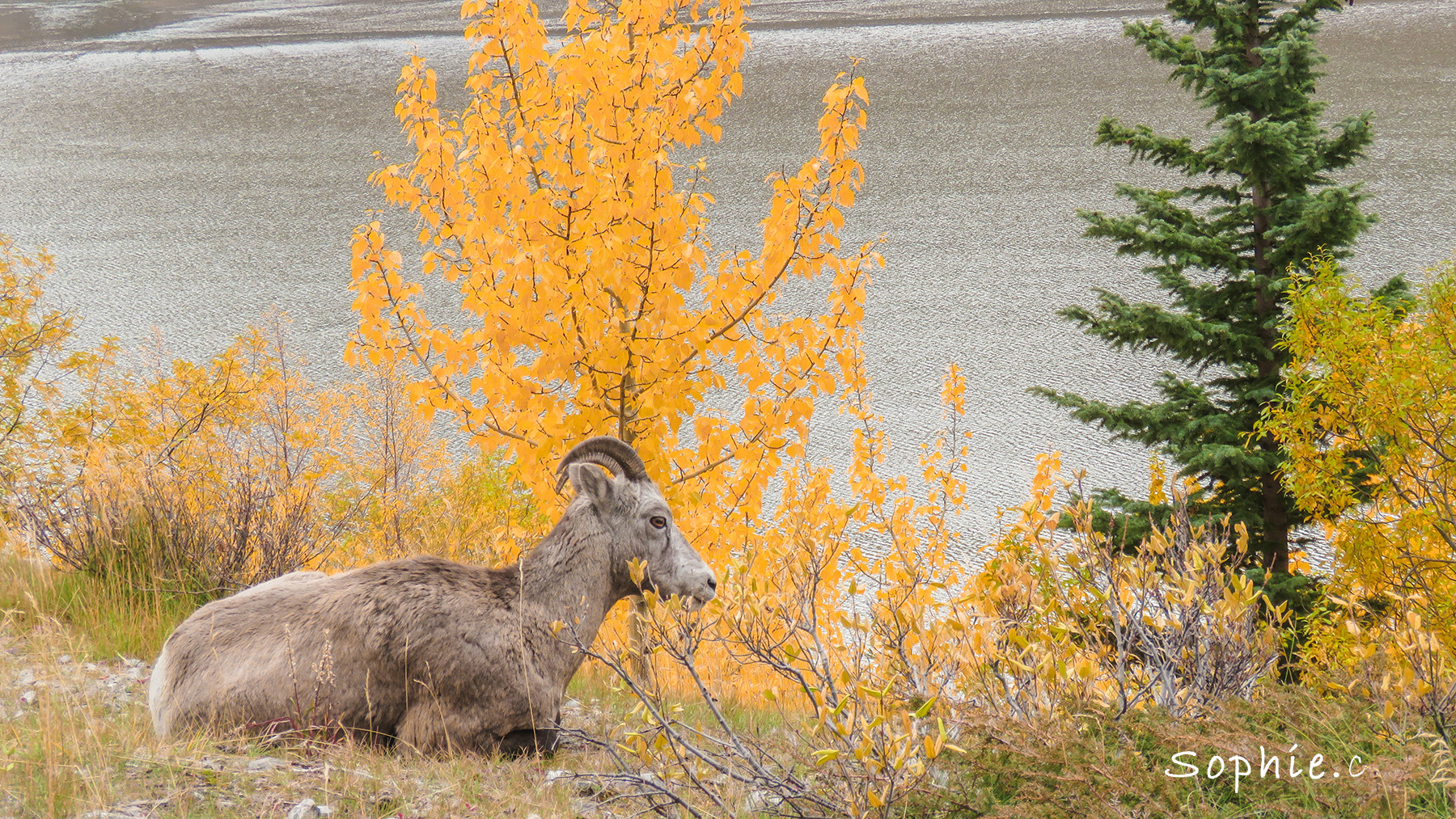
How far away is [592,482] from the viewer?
212 inches

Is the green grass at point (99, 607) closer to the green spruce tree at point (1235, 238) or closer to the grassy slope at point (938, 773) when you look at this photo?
the grassy slope at point (938, 773)

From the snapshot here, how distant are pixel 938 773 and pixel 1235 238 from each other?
8.80 metres

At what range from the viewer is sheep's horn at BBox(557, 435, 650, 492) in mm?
A: 5586

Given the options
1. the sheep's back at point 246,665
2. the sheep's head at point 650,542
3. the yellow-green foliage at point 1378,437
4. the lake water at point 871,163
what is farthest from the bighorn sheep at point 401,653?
the lake water at point 871,163

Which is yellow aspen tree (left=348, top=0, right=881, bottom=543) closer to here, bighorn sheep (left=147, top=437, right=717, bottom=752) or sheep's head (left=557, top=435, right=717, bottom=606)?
sheep's head (left=557, top=435, right=717, bottom=606)

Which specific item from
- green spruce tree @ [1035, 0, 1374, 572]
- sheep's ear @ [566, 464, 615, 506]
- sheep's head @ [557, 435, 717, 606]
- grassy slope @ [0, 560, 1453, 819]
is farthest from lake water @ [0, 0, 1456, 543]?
grassy slope @ [0, 560, 1453, 819]

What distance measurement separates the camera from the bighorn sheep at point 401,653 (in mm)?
4770

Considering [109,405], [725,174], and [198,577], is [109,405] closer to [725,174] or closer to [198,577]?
[198,577]

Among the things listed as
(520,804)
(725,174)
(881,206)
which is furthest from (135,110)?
(520,804)

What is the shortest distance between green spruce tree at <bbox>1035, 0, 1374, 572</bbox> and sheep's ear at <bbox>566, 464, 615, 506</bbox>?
6.78 meters

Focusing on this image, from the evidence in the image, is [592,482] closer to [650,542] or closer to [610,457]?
[610,457]

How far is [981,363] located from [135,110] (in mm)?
51033

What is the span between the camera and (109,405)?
47.6 feet

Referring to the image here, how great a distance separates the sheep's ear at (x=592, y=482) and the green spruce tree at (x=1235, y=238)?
22.3ft
